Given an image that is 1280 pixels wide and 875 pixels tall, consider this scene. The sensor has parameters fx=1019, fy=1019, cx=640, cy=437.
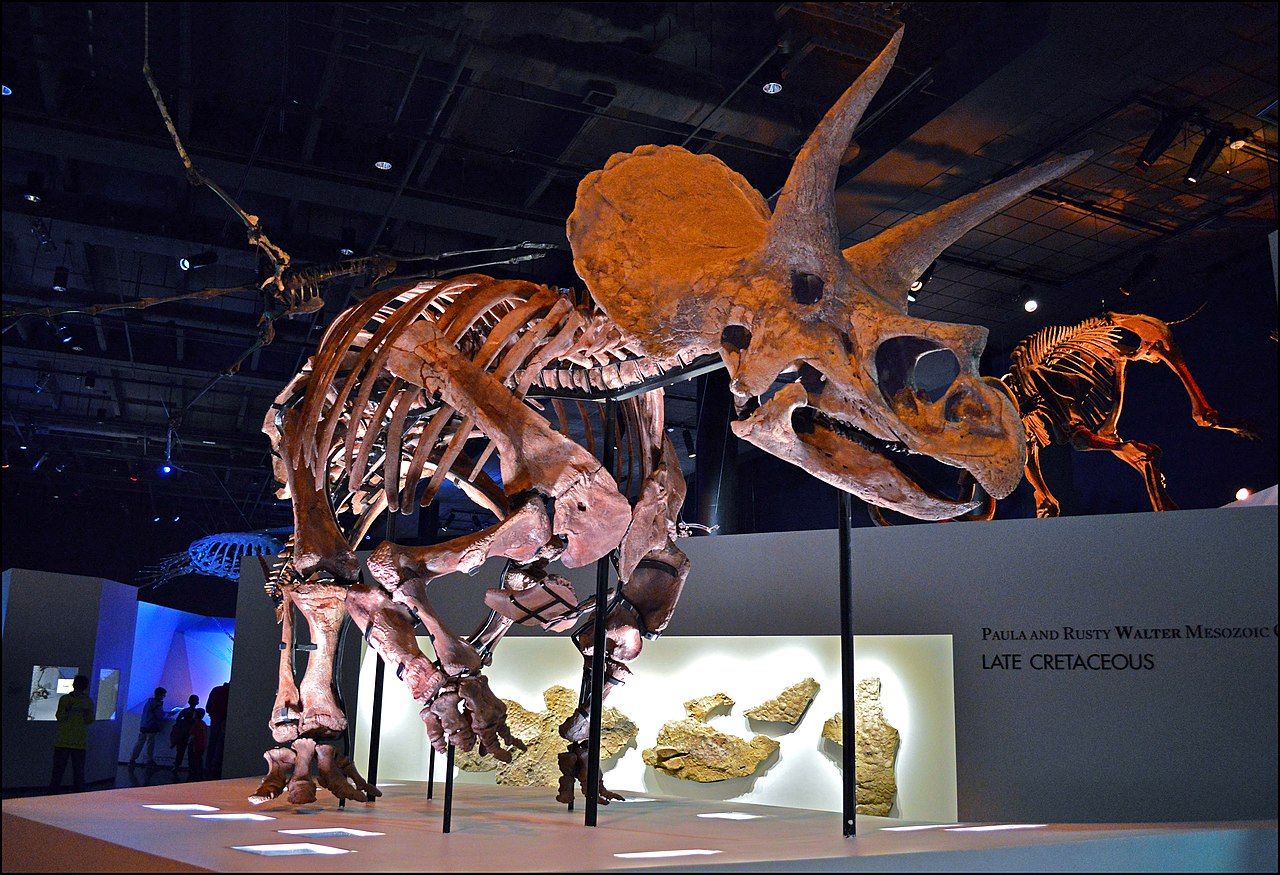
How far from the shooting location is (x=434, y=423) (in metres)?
5.30

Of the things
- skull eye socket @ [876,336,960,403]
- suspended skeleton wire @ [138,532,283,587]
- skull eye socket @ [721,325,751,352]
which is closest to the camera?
skull eye socket @ [876,336,960,403]

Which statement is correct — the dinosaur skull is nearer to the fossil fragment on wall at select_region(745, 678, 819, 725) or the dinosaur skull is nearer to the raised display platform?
the raised display platform

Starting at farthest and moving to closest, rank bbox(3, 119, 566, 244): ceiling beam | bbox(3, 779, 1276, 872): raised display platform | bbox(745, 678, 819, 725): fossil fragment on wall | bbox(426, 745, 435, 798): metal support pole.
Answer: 1. bbox(3, 119, 566, 244): ceiling beam
2. bbox(745, 678, 819, 725): fossil fragment on wall
3. bbox(426, 745, 435, 798): metal support pole
4. bbox(3, 779, 1276, 872): raised display platform

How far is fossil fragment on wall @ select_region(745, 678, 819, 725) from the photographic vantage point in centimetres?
749

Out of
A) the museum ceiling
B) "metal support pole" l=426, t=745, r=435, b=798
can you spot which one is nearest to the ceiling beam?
the museum ceiling

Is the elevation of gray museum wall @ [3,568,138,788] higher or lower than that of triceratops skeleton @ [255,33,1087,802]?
lower

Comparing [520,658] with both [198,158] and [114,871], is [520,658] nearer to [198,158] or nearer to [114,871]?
[198,158]

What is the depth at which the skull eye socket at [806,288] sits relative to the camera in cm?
379

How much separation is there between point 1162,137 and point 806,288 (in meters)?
5.27

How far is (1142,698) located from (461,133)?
6439 millimetres

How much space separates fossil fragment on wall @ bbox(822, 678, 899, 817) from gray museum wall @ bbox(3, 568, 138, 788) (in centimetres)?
506

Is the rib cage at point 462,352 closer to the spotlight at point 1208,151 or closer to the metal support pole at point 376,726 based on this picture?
the metal support pole at point 376,726

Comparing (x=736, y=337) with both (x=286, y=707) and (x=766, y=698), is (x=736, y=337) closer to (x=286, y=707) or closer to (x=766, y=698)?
(x=286, y=707)

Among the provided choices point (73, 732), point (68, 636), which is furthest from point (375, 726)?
point (68, 636)
